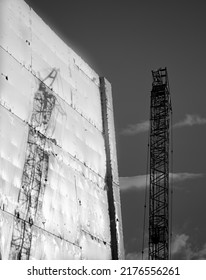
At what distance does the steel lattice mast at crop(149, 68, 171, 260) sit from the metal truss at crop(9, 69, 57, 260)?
28659mm

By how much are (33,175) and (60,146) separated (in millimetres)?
4346

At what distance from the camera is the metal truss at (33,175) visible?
92.8ft

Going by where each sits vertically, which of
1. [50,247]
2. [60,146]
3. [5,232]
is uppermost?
[60,146]

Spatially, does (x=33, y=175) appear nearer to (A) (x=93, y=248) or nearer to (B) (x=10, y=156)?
(B) (x=10, y=156)

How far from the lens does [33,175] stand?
30.8 m

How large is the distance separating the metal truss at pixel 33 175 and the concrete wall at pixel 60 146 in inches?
11.7

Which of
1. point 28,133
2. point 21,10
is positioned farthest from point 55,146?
point 21,10

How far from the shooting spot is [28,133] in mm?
31234

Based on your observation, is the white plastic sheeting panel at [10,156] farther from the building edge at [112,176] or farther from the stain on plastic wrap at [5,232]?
the building edge at [112,176]

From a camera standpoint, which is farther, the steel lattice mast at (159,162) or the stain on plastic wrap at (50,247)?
the steel lattice mast at (159,162)

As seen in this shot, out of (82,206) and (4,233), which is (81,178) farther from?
(4,233)

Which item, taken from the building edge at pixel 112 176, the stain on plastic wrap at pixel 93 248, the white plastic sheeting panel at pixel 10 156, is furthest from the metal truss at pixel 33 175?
the building edge at pixel 112 176

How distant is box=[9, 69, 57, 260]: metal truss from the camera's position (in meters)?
28.3

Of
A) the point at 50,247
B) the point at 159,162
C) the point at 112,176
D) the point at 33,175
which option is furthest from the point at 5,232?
the point at 159,162
